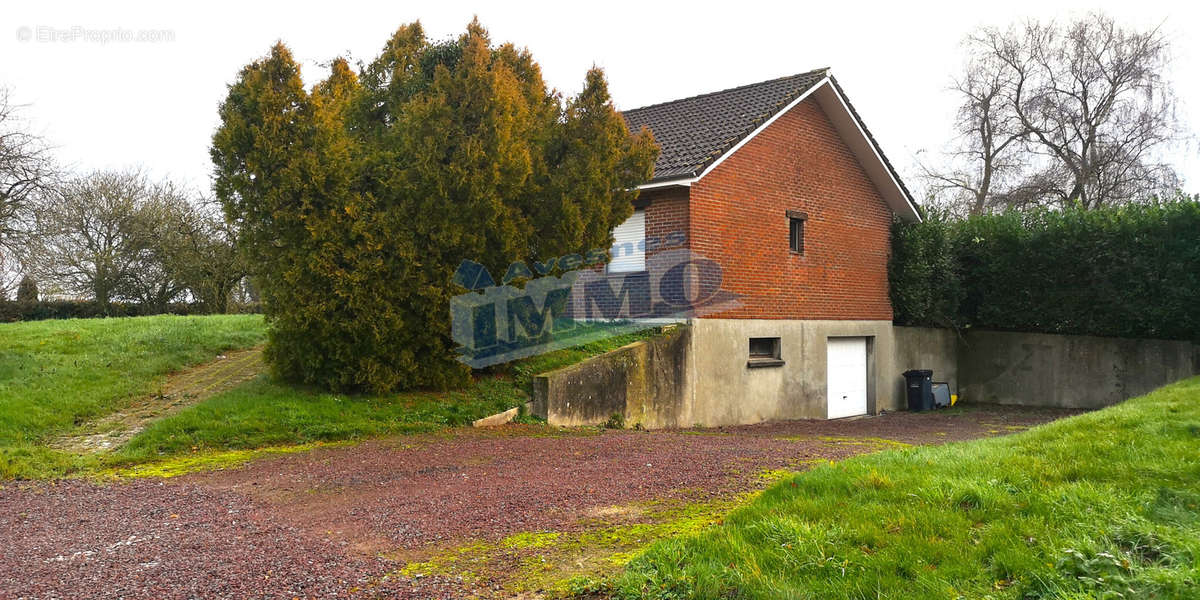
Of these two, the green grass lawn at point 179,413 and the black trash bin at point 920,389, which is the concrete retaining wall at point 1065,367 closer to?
the black trash bin at point 920,389

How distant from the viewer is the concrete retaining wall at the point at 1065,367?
17562 millimetres

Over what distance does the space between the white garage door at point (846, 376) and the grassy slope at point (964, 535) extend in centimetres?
1124

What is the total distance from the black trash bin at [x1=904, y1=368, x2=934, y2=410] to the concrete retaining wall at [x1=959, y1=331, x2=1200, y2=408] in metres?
2.23

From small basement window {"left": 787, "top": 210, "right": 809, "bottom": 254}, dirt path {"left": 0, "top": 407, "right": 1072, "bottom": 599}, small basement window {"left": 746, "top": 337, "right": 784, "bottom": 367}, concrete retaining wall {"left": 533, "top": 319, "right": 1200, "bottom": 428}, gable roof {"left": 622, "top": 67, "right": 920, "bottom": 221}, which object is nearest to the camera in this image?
dirt path {"left": 0, "top": 407, "right": 1072, "bottom": 599}

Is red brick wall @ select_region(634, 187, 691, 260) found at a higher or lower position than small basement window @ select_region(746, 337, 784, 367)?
higher

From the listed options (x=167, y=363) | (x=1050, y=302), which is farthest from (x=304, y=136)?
(x=1050, y=302)

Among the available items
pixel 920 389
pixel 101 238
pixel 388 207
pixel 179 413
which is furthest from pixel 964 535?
pixel 101 238

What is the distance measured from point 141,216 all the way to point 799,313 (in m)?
24.5

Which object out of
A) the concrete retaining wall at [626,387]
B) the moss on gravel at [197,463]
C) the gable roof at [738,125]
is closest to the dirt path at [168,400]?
the moss on gravel at [197,463]

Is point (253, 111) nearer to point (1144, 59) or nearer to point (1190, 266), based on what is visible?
point (1190, 266)

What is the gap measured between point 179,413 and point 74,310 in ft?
68.7

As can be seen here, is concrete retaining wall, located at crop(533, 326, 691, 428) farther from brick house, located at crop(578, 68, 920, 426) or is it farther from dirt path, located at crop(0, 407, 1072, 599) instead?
dirt path, located at crop(0, 407, 1072, 599)

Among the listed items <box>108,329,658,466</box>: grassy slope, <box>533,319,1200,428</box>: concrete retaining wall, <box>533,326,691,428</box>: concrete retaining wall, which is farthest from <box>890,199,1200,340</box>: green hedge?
<box>108,329,658,466</box>: grassy slope

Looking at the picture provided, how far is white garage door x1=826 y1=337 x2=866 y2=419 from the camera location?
17531 millimetres
